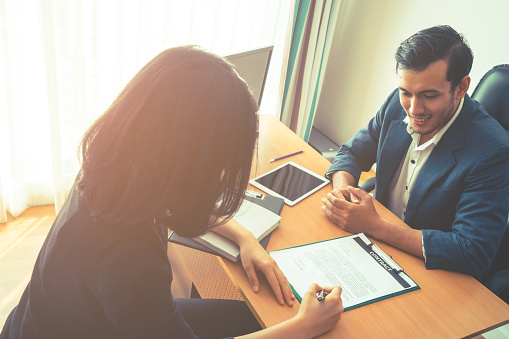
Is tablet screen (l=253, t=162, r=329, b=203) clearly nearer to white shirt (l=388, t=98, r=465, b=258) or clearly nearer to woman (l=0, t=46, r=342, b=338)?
white shirt (l=388, t=98, r=465, b=258)

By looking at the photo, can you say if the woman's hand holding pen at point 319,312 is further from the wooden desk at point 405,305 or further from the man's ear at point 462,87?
the man's ear at point 462,87

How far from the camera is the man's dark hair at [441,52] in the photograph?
51.8 inches

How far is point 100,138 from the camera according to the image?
2.31 ft

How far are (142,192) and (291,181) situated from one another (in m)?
0.88

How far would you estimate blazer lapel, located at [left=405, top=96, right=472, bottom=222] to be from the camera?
138cm

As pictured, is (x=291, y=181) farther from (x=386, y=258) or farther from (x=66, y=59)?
(x=66, y=59)

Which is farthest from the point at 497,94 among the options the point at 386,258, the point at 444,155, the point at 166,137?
the point at 166,137

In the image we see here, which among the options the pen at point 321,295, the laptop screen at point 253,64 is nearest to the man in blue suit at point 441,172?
the pen at point 321,295

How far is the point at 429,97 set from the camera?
1367 millimetres

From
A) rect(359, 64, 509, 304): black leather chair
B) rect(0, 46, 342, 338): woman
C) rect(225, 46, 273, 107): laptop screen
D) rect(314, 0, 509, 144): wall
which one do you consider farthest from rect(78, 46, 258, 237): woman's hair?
rect(314, 0, 509, 144): wall

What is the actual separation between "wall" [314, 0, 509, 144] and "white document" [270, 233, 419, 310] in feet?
5.00

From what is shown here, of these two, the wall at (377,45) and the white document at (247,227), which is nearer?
the white document at (247,227)

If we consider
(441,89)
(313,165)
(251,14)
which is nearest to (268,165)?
(313,165)

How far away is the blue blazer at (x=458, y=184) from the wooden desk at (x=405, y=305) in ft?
0.23
